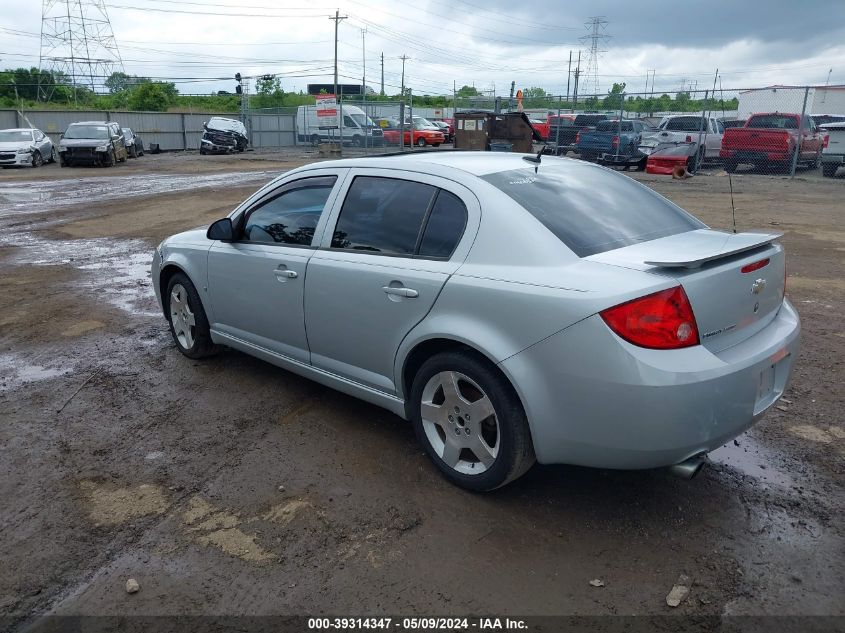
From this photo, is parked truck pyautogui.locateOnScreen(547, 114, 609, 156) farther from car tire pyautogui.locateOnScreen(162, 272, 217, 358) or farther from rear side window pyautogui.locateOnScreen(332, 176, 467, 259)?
rear side window pyautogui.locateOnScreen(332, 176, 467, 259)

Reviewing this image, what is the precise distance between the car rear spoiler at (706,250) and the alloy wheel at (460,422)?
1.01 meters

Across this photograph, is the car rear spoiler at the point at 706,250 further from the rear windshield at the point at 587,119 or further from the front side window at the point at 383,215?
the rear windshield at the point at 587,119

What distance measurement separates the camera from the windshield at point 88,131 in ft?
87.0

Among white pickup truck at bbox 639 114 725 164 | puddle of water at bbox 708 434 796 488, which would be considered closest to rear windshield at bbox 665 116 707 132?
white pickup truck at bbox 639 114 725 164

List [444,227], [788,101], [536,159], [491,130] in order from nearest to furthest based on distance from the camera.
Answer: [444,227], [536,159], [491,130], [788,101]

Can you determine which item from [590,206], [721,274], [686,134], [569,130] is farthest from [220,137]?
[721,274]

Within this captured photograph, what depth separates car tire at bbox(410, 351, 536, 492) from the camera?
3.21 metres

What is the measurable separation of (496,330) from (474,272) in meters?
0.32

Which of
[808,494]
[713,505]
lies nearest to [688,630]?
[713,505]

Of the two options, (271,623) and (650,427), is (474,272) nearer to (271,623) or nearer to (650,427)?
(650,427)

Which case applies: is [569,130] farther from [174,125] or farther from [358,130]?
[174,125]

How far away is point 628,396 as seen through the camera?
9.31 ft

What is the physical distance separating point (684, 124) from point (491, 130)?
7.23m

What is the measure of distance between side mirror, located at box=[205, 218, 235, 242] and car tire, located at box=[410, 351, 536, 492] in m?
1.93
